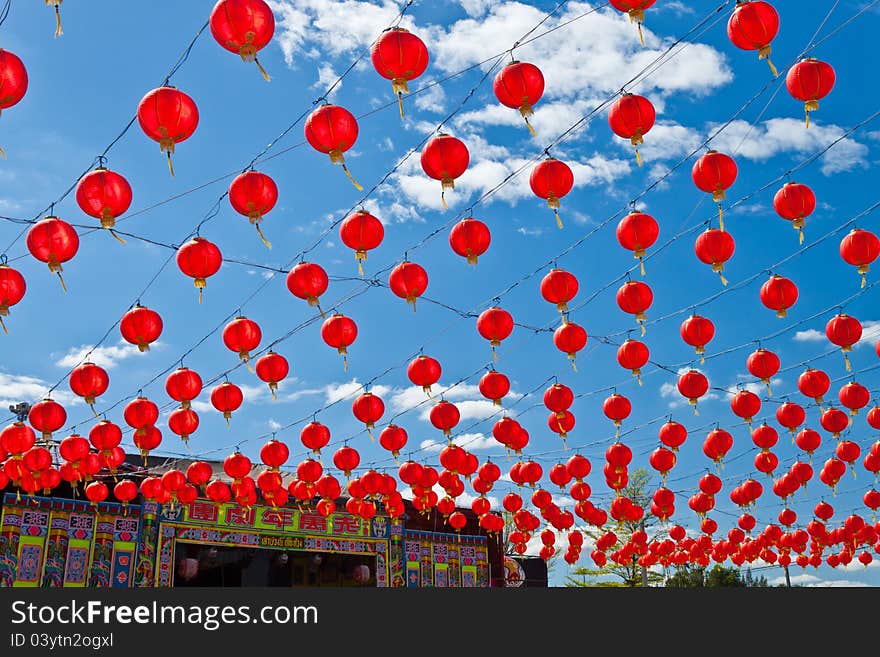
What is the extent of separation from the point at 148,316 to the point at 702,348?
5.67 m

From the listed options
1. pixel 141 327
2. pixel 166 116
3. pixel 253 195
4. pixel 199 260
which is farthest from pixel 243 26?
pixel 141 327

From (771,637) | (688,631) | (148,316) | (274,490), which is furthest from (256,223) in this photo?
(274,490)

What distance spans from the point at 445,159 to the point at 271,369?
426cm

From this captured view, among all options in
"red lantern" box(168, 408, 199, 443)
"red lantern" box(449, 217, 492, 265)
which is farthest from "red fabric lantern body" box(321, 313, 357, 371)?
"red lantern" box(168, 408, 199, 443)

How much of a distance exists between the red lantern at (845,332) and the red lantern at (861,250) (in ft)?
4.25

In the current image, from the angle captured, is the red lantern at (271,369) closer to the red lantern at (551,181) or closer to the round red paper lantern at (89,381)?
the round red paper lantern at (89,381)

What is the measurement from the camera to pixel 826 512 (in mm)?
16453

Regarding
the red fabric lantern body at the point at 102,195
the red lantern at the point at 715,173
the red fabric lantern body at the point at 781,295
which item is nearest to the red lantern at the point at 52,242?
the red fabric lantern body at the point at 102,195

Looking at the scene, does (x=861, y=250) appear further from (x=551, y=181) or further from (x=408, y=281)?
(x=408, y=281)

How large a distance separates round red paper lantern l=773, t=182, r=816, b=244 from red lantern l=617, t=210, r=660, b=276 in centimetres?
96

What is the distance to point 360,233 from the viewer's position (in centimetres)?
651

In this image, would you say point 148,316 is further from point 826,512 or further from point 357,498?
point 826,512

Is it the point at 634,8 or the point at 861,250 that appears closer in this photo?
the point at 634,8

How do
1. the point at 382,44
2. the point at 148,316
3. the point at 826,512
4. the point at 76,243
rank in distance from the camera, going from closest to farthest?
the point at 382,44 < the point at 76,243 < the point at 148,316 < the point at 826,512
